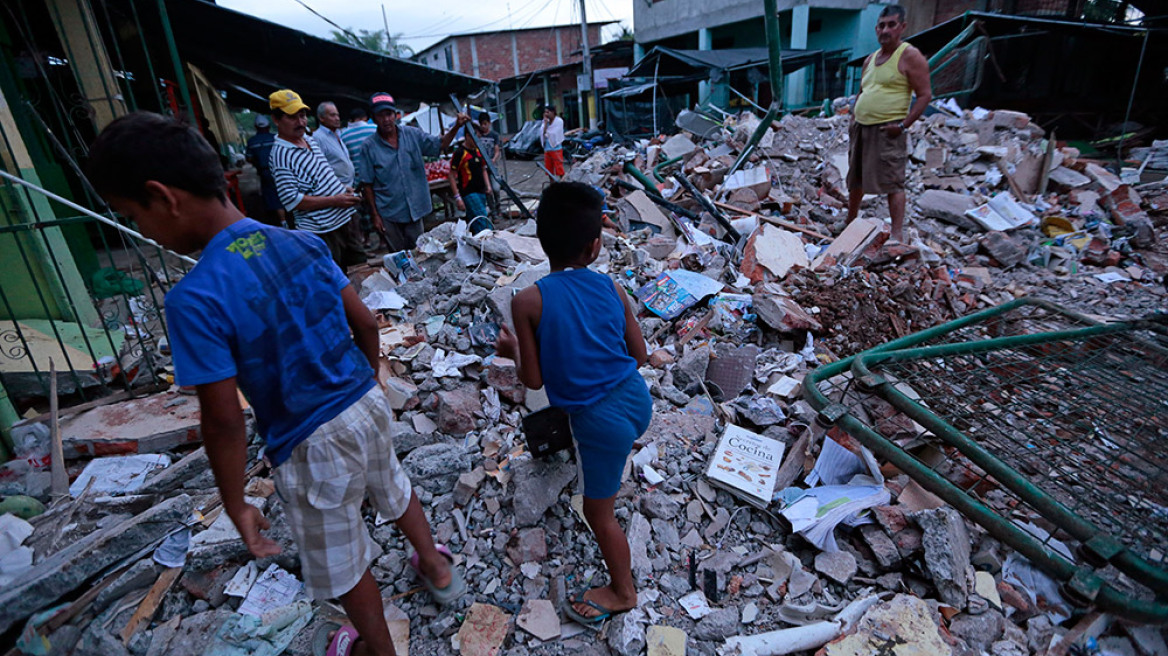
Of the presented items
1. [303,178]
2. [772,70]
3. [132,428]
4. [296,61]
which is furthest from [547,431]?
[296,61]

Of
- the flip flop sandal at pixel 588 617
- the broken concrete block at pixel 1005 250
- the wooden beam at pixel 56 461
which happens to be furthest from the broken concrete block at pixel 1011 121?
the wooden beam at pixel 56 461

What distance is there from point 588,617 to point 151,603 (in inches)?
64.8

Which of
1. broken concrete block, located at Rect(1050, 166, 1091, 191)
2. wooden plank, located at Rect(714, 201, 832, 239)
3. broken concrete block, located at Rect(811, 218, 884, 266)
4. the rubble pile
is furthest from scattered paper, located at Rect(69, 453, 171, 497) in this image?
broken concrete block, located at Rect(1050, 166, 1091, 191)

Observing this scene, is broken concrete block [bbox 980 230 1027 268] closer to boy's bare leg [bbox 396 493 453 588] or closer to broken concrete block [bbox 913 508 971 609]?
broken concrete block [bbox 913 508 971 609]

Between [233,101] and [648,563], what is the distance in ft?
56.6

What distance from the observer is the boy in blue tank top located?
162cm

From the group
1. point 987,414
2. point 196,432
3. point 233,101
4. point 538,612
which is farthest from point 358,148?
point 233,101

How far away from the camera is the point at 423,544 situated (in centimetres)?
180

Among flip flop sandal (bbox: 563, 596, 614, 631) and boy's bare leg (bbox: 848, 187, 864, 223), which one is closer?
flip flop sandal (bbox: 563, 596, 614, 631)

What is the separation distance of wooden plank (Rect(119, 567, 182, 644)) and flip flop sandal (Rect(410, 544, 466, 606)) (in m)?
0.97

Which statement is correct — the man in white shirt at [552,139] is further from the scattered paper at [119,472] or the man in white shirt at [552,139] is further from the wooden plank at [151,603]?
the wooden plank at [151,603]

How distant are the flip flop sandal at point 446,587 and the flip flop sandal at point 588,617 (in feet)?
1.32

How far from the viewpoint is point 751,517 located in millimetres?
2219

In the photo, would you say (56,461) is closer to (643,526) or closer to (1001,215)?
(643,526)
